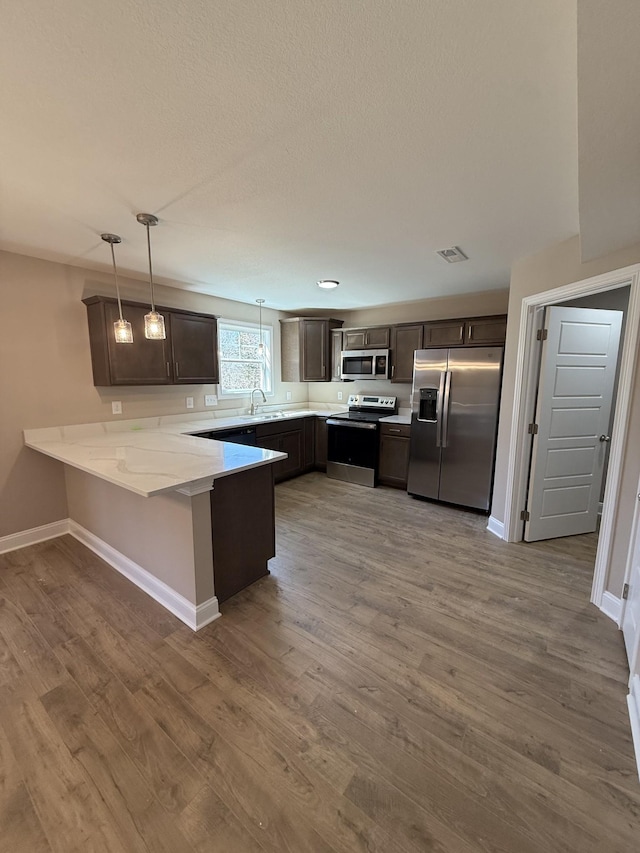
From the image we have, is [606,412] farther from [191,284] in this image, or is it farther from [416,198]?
[191,284]

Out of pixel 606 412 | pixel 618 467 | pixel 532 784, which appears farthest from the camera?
pixel 606 412

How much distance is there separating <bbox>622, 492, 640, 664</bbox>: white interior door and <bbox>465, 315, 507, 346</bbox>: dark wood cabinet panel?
7.72ft

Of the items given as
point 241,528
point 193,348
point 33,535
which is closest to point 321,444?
point 193,348

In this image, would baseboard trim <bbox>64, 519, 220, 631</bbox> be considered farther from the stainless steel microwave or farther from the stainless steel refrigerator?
the stainless steel microwave

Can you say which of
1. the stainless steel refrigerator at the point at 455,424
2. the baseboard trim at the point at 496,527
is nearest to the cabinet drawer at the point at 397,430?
the stainless steel refrigerator at the point at 455,424

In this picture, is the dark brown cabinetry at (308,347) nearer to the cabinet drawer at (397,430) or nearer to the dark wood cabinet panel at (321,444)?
the dark wood cabinet panel at (321,444)

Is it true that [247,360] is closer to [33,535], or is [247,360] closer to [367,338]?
[367,338]

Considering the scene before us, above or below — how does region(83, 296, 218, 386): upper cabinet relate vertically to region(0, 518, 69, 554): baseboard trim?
above

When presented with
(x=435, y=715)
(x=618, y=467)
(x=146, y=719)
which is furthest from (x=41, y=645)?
(x=618, y=467)

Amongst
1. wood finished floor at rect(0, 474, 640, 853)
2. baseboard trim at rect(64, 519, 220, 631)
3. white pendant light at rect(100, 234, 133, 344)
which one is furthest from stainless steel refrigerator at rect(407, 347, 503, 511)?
white pendant light at rect(100, 234, 133, 344)

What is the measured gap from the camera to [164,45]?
105 centimetres

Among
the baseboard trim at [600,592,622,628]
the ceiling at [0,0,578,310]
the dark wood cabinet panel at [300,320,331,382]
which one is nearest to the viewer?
the ceiling at [0,0,578,310]

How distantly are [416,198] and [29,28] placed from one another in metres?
1.68

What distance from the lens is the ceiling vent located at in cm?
275
